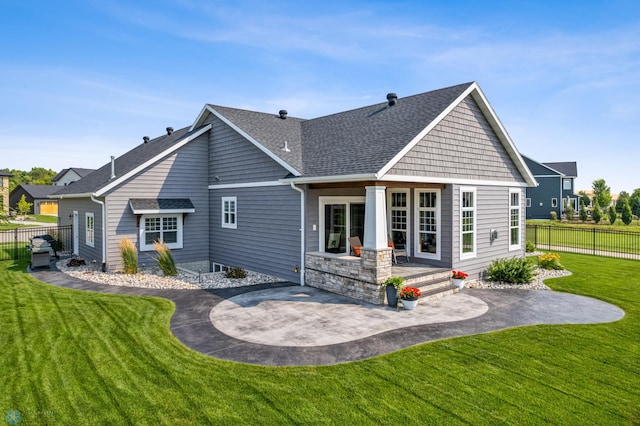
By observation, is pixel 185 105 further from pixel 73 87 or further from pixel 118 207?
pixel 118 207

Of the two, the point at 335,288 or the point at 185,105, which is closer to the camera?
the point at 335,288

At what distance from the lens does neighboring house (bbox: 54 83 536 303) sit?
1058 centimetres

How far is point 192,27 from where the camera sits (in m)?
14.3

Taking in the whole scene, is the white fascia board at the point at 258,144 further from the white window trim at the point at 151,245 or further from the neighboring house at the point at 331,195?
the white window trim at the point at 151,245

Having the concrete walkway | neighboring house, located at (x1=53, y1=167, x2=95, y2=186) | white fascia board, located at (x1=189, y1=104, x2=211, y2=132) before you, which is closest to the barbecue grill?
the concrete walkway

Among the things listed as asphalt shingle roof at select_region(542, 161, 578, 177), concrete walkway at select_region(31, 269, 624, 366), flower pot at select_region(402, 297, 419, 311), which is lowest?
concrete walkway at select_region(31, 269, 624, 366)

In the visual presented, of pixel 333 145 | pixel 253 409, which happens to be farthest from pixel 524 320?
pixel 333 145

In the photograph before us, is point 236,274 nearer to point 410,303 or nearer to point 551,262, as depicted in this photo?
point 410,303

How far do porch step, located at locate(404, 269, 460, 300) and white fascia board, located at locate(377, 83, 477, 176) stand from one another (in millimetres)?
3067

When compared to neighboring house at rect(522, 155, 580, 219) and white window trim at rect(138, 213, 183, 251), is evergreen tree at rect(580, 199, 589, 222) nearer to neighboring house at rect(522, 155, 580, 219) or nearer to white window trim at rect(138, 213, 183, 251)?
neighboring house at rect(522, 155, 580, 219)

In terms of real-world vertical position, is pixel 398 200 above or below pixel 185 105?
below

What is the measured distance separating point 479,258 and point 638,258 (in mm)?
10061

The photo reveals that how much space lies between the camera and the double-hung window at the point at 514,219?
45.9ft

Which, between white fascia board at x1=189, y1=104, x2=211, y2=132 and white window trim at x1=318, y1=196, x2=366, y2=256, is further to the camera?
white fascia board at x1=189, y1=104, x2=211, y2=132
